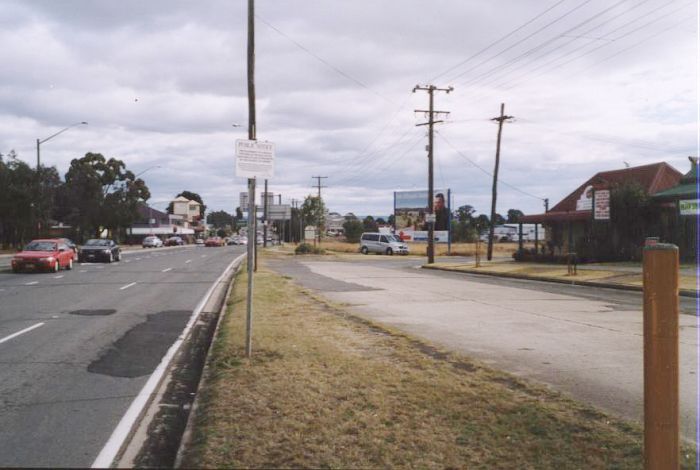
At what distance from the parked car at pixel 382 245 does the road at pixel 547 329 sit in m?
33.3

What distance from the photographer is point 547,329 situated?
11.2 metres

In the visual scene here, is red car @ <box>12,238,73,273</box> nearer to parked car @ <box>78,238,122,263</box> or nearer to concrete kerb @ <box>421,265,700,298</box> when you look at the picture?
parked car @ <box>78,238,122,263</box>

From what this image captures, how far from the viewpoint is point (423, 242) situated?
7794 cm

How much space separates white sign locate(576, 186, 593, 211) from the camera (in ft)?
122

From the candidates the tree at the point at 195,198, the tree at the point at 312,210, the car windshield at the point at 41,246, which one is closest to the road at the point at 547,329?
the car windshield at the point at 41,246

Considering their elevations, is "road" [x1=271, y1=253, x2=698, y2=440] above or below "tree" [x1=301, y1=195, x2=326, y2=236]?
below

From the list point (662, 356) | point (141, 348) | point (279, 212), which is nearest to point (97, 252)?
point (141, 348)

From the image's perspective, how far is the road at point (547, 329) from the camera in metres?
6.91

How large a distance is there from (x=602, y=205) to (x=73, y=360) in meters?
25.6

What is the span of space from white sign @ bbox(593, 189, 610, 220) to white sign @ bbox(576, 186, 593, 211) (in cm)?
759

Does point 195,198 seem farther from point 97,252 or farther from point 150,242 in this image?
point 97,252

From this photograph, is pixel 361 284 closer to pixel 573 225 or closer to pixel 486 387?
pixel 486 387

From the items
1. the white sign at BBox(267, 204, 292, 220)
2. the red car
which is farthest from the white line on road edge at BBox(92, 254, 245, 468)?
the white sign at BBox(267, 204, 292, 220)

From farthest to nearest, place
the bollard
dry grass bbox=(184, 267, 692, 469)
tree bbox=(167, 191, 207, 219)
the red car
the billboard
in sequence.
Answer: tree bbox=(167, 191, 207, 219) < the billboard < the red car < dry grass bbox=(184, 267, 692, 469) < the bollard
